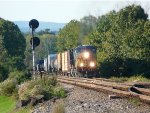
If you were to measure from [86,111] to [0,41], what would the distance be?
8300cm

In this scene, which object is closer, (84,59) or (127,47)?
(84,59)

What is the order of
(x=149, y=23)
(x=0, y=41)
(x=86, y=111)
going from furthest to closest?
1. (x=0, y=41)
2. (x=149, y=23)
3. (x=86, y=111)

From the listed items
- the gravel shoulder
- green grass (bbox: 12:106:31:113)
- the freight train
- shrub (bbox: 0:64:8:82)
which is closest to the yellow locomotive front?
the freight train

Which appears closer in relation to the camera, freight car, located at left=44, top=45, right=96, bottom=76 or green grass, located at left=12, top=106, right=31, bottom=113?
green grass, located at left=12, top=106, right=31, bottom=113

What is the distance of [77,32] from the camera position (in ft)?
386

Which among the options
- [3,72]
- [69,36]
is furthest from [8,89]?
[69,36]

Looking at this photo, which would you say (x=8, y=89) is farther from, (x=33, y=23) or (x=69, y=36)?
(x=69, y=36)

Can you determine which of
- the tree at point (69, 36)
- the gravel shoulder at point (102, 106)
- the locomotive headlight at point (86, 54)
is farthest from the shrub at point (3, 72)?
the tree at point (69, 36)

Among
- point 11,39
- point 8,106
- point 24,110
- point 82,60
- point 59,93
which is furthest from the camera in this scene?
point 11,39

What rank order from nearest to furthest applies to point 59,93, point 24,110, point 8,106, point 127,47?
point 24,110 < point 59,93 < point 8,106 < point 127,47

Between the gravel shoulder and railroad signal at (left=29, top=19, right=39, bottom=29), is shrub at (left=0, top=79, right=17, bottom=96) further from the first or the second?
the gravel shoulder

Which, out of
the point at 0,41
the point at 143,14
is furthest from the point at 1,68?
the point at 0,41

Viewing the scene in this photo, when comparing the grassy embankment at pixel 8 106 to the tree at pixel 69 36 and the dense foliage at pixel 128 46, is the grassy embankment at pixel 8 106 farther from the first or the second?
the tree at pixel 69 36

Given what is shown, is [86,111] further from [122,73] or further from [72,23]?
[72,23]
